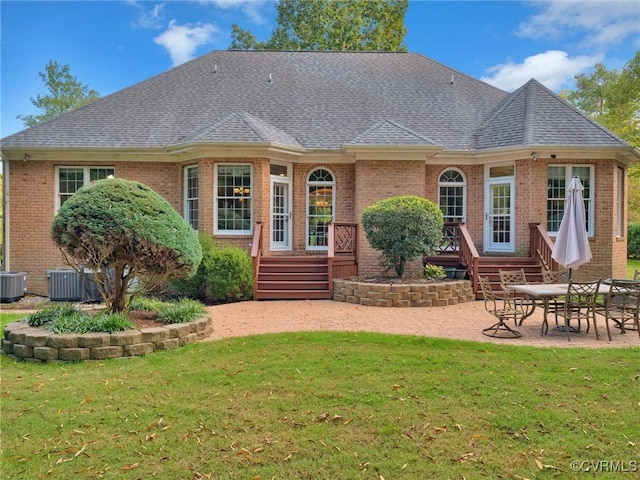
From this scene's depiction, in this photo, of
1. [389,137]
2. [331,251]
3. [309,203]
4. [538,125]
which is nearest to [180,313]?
[331,251]

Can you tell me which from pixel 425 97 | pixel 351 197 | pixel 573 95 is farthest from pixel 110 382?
pixel 573 95

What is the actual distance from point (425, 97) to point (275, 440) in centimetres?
1577

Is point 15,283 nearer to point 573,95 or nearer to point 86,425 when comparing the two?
point 86,425

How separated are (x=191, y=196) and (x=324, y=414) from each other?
36.5 ft

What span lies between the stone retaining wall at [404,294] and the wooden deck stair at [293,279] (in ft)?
2.95

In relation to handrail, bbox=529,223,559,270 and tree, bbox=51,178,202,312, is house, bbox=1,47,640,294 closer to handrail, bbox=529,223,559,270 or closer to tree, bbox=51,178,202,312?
handrail, bbox=529,223,559,270

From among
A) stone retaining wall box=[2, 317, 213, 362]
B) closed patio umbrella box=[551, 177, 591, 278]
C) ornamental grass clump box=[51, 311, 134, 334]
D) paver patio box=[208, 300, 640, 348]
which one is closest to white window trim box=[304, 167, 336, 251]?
paver patio box=[208, 300, 640, 348]

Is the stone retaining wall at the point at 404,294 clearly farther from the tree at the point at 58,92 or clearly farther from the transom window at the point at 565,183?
the tree at the point at 58,92

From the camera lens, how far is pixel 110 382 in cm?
519

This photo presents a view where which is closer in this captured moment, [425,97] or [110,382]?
[110,382]

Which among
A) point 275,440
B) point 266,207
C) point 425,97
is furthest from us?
point 425,97

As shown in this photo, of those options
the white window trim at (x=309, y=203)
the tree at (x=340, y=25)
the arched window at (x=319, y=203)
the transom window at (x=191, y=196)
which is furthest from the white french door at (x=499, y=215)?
the tree at (x=340, y=25)

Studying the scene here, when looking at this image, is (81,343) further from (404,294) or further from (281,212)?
(281,212)

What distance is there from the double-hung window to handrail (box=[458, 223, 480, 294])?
11288 mm
